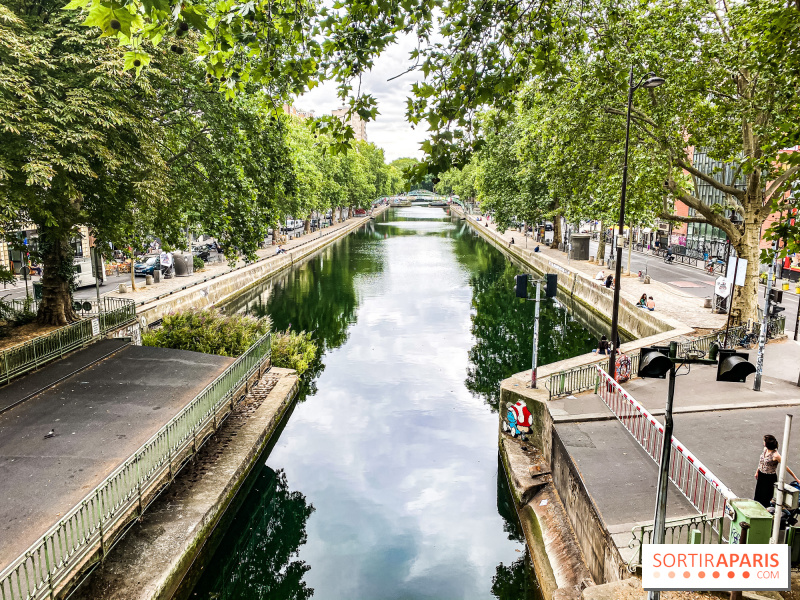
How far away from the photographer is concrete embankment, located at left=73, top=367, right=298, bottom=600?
8.29 meters

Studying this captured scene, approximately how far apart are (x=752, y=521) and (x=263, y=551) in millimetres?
9149

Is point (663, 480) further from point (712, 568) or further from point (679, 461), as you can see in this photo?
point (679, 461)

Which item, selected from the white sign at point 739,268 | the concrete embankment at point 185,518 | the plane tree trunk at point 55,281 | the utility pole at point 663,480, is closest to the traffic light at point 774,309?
the white sign at point 739,268

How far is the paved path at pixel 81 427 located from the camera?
26.8 ft

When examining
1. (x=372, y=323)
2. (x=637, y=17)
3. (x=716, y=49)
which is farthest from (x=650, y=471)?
(x=372, y=323)

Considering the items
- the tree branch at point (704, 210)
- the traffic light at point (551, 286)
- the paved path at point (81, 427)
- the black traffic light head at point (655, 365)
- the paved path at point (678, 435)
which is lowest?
the paved path at point (678, 435)

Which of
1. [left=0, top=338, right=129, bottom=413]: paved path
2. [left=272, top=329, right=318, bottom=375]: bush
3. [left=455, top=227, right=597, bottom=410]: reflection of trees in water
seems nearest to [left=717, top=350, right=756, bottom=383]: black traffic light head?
[left=0, top=338, right=129, bottom=413]: paved path

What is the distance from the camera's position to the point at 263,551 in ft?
38.8

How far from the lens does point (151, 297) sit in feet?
90.3

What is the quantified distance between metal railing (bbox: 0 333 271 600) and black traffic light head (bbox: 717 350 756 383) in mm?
8034

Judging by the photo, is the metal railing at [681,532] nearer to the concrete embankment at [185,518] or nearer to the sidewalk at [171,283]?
the concrete embankment at [185,518]

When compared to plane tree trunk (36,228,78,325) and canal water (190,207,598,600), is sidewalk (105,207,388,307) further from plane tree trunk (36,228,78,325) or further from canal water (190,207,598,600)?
plane tree trunk (36,228,78,325)

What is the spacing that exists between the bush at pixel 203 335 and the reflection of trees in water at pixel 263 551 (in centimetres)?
463

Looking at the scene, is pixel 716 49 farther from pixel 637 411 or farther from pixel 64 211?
pixel 64 211
